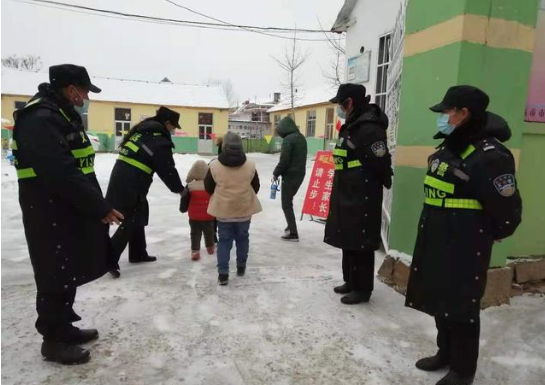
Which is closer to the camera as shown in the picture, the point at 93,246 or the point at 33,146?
the point at 33,146

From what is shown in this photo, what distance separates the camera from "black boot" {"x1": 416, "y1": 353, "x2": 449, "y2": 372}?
9.10 ft

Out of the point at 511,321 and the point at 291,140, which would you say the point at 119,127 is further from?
the point at 511,321

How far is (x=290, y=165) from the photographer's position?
6.10 meters

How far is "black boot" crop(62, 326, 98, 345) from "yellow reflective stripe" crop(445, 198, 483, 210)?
2.66 meters

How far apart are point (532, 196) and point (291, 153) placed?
3123mm

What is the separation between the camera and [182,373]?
8.76 feet

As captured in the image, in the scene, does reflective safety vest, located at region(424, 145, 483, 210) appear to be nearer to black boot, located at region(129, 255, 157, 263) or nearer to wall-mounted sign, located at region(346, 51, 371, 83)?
black boot, located at region(129, 255, 157, 263)

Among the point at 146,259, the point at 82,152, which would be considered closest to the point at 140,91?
the point at 146,259

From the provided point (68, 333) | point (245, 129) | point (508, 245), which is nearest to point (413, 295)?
point (508, 245)

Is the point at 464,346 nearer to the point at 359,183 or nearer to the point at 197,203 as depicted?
the point at 359,183

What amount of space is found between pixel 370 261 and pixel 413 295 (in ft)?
3.51

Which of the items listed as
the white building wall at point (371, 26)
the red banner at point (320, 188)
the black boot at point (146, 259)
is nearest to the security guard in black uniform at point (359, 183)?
the black boot at point (146, 259)

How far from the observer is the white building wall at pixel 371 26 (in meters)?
7.77

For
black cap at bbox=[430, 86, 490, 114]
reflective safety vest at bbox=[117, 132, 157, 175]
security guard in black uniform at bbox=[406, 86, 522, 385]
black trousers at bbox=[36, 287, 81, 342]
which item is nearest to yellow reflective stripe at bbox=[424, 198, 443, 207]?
security guard in black uniform at bbox=[406, 86, 522, 385]
